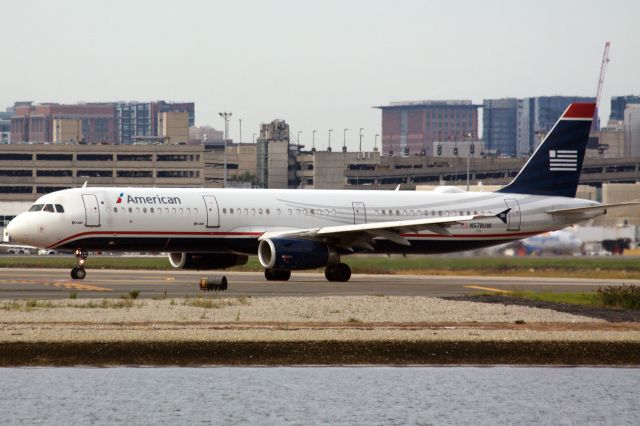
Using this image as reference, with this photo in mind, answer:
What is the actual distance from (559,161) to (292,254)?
18.3m

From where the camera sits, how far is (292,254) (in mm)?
56250

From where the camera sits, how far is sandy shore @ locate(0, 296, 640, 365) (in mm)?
34719

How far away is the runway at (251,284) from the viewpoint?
166ft

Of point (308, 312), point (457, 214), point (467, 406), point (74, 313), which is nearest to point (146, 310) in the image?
point (74, 313)

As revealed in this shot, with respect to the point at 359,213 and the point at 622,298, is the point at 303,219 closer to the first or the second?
the point at 359,213

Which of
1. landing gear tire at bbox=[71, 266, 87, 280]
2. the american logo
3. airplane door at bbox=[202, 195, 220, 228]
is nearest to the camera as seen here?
airplane door at bbox=[202, 195, 220, 228]

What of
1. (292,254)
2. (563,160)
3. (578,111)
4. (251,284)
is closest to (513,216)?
(563,160)

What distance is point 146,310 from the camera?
4241 cm

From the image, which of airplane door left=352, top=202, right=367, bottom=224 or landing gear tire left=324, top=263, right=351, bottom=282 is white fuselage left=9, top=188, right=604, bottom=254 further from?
landing gear tire left=324, top=263, right=351, bottom=282

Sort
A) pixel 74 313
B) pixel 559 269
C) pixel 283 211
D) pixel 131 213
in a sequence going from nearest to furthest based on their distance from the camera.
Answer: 1. pixel 74 313
2. pixel 131 213
3. pixel 283 211
4. pixel 559 269

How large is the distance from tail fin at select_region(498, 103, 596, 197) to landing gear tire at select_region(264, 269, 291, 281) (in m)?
13.9

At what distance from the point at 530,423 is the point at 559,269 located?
44.8 m

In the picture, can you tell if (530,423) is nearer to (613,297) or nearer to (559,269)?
(613,297)

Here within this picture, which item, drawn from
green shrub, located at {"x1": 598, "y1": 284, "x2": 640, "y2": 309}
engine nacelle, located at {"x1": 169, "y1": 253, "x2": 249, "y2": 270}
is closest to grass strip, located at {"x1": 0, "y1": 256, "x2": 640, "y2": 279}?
engine nacelle, located at {"x1": 169, "y1": 253, "x2": 249, "y2": 270}
